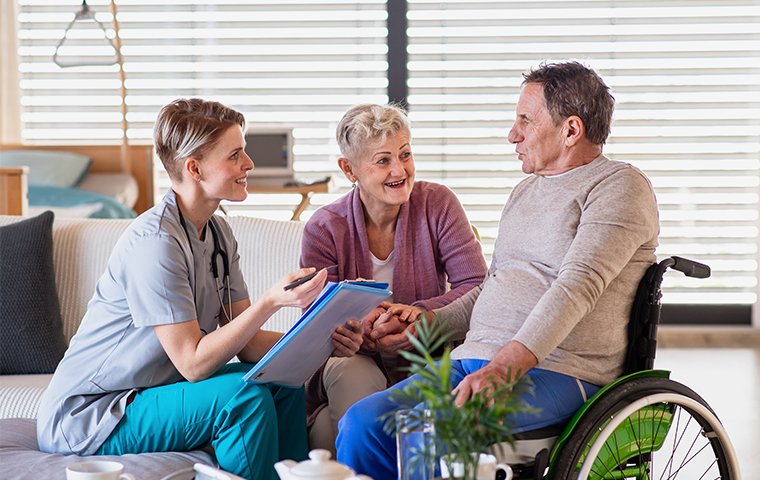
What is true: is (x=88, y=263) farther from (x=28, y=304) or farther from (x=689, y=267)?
(x=689, y=267)

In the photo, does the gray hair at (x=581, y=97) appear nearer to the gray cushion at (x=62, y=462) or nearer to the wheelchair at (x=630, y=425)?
the wheelchair at (x=630, y=425)

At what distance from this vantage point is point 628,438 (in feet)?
6.23

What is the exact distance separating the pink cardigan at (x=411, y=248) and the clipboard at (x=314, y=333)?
353 mm

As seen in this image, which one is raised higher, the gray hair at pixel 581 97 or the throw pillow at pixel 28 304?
the gray hair at pixel 581 97

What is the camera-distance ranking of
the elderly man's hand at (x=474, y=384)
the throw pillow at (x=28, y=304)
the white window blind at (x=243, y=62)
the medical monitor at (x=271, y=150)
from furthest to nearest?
Result: the white window blind at (x=243, y=62), the medical monitor at (x=271, y=150), the throw pillow at (x=28, y=304), the elderly man's hand at (x=474, y=384)

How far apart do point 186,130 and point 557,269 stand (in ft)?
2.73

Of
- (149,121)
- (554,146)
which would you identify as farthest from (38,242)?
(149,121)

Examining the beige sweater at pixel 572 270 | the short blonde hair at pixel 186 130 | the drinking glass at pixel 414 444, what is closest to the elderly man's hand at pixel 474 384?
the beige sweater at pixel 572 270

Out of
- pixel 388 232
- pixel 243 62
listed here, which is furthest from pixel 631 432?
pixel 243 62

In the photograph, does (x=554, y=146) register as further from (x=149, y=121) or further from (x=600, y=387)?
(x=149, y=121)

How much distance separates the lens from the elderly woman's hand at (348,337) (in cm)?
213

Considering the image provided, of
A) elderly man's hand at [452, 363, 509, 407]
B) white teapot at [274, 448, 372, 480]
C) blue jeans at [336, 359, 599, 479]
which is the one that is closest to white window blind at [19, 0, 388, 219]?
blue jeans at [336, 359, 599, 479]

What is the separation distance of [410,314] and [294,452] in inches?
16.2

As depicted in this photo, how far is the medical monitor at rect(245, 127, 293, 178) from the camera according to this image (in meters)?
5.12
